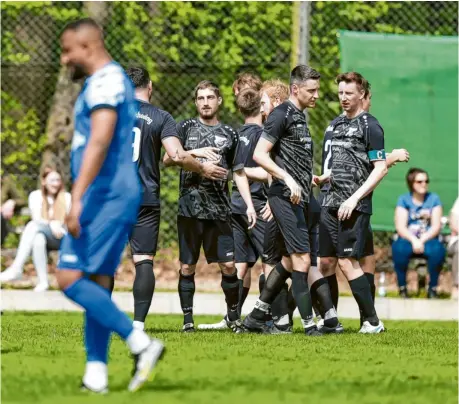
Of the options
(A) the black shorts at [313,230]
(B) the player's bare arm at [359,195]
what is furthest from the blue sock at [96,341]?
(A) the black shorts at [313,230]

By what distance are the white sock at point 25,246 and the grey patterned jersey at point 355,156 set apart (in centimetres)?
516

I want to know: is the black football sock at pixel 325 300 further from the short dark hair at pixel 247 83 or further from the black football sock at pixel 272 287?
the short dark hair at pixel 247 83

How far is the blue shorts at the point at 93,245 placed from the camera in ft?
20.1

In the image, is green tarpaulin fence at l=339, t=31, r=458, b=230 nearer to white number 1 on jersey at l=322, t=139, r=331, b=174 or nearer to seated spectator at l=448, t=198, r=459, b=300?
seated spectator at l=448, t=198, r=459, b=300

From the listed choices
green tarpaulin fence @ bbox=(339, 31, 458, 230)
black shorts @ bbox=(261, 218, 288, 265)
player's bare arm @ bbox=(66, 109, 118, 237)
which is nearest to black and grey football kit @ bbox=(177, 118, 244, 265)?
black shorts @ bbox=(261, 218, 288, 265)

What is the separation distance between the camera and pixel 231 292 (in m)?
10.4

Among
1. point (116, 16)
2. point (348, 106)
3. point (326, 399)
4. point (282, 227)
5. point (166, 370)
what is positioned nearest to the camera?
point (326, 399)

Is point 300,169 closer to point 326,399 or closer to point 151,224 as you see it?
point 151,224

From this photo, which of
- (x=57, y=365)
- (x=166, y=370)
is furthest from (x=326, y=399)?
(x=57, y=365)

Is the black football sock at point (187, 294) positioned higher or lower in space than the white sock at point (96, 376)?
lower

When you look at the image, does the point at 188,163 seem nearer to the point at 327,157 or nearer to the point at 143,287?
the point at 143,287

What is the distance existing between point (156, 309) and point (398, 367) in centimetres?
684

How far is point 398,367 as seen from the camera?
24.2ft

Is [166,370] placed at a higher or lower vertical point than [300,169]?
lower
